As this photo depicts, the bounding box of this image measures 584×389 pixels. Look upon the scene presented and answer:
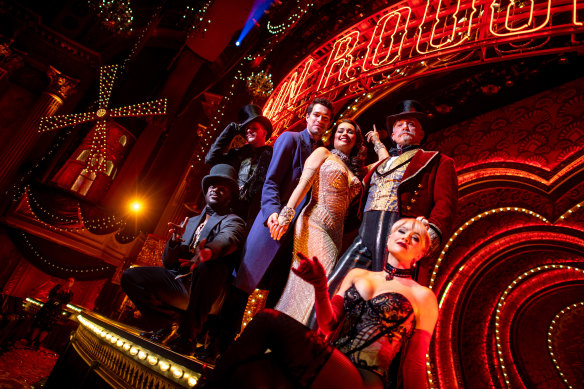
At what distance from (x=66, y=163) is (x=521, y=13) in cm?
1496

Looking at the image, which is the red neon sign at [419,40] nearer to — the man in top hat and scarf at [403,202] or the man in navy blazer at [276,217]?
the man in navy blazer at [276,217]

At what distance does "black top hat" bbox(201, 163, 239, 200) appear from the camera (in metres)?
2.89

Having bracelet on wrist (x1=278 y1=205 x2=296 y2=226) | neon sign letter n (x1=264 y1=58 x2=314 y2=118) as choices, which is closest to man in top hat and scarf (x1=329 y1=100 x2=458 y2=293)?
bracelet on wrist (x1=278 y1=205 x2=296 y2=226)

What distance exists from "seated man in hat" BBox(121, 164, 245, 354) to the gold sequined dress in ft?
1.77

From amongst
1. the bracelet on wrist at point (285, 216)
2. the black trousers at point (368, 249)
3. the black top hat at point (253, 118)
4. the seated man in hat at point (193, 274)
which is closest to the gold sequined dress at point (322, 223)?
the black trousers at point (368, 249)

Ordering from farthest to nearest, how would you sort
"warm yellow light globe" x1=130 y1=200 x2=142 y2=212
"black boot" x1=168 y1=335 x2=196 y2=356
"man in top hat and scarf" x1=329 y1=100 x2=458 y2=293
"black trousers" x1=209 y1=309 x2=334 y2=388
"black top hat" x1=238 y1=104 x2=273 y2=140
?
"warm yellow light globe" x1=130 y1=200 x2=142 y2=212 → "black top hat" x1=238 y1=104 x2=273 y2=140 → "man in top hat and scarf" x1=329 y1=100 x2=458 y2=293 → "black boot" x1=168 y1=335 x2=196 y2=356 → "black trousers" x1=209 y1=309 x2=334 y2=388

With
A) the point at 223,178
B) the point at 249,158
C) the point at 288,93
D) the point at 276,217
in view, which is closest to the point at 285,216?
the point at 276,217

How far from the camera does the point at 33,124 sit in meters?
10.9

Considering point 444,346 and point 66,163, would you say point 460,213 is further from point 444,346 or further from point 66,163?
point 66,163

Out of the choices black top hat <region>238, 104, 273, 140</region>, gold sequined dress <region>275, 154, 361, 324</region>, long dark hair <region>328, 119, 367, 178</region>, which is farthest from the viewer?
black top hat <region>238, 104, 273, 140</region>

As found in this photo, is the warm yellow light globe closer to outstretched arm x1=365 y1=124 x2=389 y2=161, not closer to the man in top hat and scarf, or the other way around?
outstretched arm x1=365 y1=124 x2=389 y2=161

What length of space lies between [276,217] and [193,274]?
805 millimetres

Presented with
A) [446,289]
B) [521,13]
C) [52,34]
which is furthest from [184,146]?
[521,13]

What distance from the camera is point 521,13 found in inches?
115
